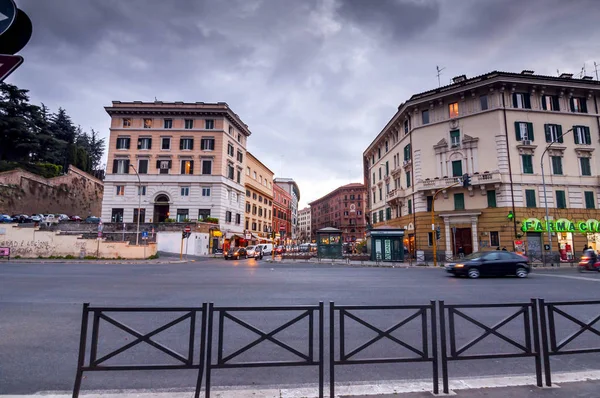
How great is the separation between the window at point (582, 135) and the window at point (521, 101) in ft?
16.5

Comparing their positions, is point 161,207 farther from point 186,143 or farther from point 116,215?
point 186,143

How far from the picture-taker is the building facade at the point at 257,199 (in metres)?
55.0

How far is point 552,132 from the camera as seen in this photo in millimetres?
30125

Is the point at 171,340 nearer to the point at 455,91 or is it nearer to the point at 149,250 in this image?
the point at 149,250

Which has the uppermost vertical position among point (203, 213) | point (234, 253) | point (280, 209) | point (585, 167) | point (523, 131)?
point (523, 131)

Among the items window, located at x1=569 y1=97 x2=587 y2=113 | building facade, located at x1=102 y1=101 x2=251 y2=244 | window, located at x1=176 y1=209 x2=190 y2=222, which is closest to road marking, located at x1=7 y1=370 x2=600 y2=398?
window, located at x1=569 y1=97 x2=587 y2=113

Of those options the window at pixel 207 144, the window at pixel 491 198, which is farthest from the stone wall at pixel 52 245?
the window at pixel 491 198

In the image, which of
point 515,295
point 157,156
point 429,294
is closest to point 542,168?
point 515,295

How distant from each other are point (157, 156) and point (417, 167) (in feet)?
109

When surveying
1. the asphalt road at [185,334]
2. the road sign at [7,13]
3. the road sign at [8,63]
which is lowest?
the asphalt road at [185,334]

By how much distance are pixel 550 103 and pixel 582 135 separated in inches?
167

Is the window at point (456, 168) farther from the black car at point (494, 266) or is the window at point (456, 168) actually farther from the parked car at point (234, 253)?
the parked car at point (234, 253)

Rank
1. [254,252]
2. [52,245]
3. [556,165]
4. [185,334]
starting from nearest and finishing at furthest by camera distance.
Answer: [185,334] < [556,165] < [52,245] < [254,252]

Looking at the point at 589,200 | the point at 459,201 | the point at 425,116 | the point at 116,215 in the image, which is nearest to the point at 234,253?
the point at 116,215
